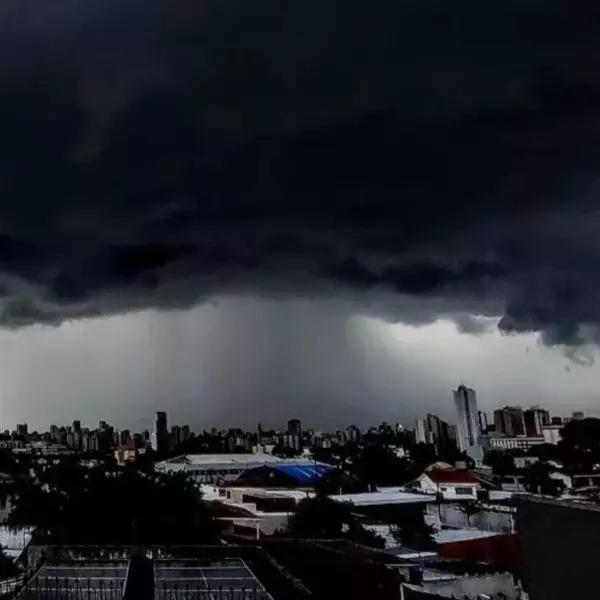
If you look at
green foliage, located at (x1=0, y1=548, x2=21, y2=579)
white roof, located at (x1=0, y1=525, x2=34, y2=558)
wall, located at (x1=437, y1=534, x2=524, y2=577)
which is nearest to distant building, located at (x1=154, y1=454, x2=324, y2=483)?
white roof, located at (x1=0, y1=525, x2=34, y2=558)

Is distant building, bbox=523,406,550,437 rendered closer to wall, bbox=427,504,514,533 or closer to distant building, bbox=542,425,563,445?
distant building, bbox=542,425,563,445

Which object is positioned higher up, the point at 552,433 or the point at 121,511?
the point at 552,433

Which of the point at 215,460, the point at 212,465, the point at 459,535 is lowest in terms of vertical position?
the point at 459,535

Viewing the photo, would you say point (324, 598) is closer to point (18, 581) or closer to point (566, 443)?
point (18, 581)

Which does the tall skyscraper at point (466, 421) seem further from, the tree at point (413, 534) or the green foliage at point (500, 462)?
the tree at point (413, 534)

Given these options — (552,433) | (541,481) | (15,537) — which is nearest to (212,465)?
(15,537)

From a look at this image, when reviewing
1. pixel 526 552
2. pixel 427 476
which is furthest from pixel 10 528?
pixel 526 552

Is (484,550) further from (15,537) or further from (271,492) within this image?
(15,537)

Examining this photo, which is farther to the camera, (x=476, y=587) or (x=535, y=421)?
(x=535, y=421)
